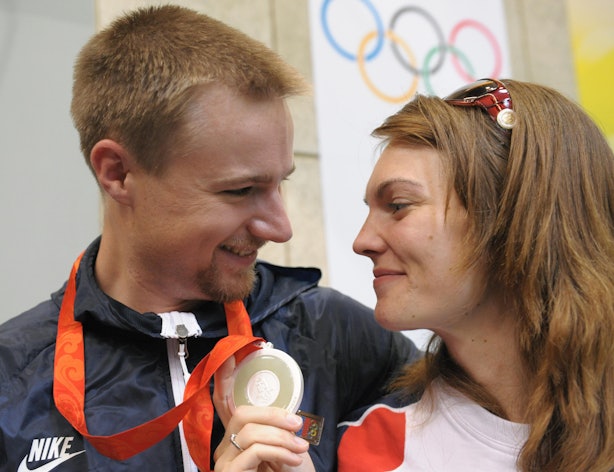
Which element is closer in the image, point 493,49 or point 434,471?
point 434,471

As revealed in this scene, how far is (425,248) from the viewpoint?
4.77 ft

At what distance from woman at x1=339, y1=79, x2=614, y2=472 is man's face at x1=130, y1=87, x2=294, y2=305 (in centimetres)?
21

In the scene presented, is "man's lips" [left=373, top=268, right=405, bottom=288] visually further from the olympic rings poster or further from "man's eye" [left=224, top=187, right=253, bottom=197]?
the olympic rings poster

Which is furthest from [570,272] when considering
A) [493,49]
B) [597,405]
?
[493,49]

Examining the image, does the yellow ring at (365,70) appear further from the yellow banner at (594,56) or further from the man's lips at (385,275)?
the man's lips at (385,275)

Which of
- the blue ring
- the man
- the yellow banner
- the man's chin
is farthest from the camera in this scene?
the yellow banner

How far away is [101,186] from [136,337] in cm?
34

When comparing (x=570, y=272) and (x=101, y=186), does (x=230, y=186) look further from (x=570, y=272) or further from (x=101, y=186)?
(x=570, y=272)

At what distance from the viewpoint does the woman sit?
140 cm

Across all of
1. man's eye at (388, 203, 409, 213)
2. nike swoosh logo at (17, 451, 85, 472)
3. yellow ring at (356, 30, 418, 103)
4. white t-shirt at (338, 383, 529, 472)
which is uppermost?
yellow ring at (356, 30, 418, 103)

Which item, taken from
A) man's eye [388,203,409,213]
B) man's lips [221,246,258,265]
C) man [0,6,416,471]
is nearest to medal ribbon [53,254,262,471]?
man [0,6,416,471]

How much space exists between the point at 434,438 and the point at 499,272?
1.11ft

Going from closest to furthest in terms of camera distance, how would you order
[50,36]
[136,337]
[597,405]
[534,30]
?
[597,405] → [136,337] → [50,36] → [534,30]

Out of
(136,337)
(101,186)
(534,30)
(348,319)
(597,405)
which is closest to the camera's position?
(597,405)
